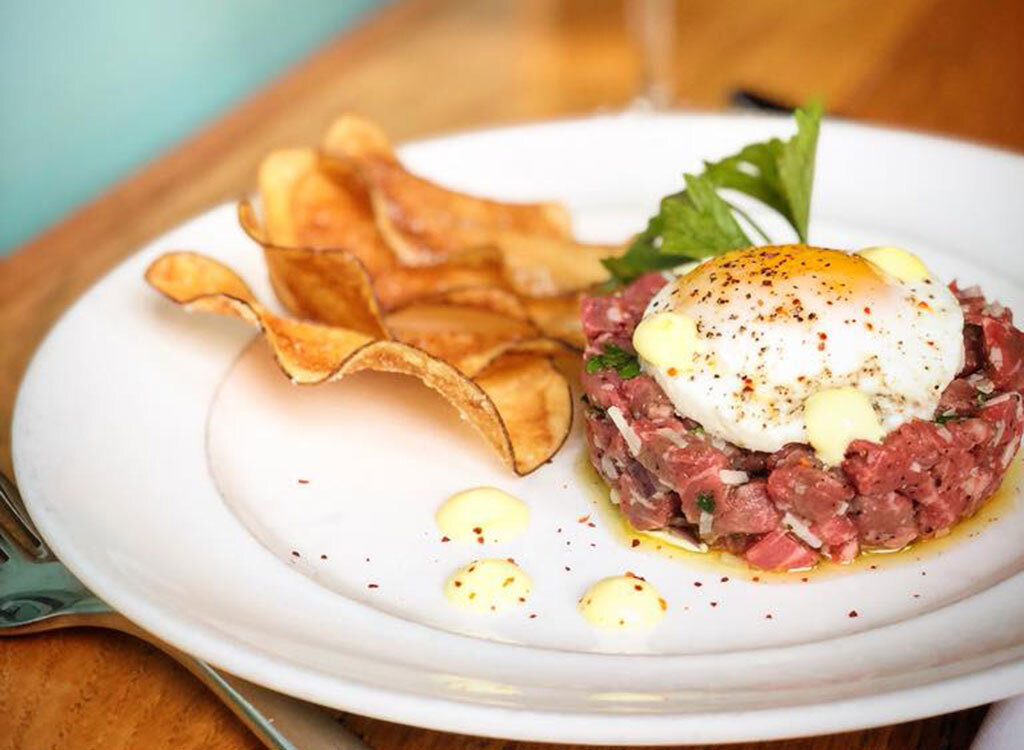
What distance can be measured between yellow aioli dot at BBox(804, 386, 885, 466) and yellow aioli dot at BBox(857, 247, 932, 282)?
324mm

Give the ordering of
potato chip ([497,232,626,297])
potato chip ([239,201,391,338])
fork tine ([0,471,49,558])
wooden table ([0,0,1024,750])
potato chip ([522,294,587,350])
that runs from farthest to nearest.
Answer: wooden table ([0,0,1024,750])
potato chip ([497,232,626,297])
potato chip ([522,294,587,350])
potato chip ([239,201,391,338])
fork tine ([0,471,49,558])

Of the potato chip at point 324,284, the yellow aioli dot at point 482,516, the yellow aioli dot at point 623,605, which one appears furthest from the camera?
the potato chip at point 324,284

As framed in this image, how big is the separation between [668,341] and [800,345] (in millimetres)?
214

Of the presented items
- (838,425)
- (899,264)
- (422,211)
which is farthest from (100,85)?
(838,425)

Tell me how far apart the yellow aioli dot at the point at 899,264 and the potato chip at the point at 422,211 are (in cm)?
84

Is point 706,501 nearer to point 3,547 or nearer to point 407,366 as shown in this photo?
point 407,366

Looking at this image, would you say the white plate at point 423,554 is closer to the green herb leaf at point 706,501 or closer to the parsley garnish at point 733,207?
the green herb leaf at point 706,501

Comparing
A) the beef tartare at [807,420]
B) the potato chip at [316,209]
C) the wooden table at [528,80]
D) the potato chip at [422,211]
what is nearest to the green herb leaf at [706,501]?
the beef tartare at [807,420]

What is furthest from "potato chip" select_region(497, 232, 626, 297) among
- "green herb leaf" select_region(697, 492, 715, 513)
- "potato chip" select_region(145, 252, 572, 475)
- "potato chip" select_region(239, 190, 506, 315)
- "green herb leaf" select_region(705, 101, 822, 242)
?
"green herb leaf" select_region(697, 492, 715, 513)

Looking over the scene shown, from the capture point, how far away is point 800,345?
1991 mm

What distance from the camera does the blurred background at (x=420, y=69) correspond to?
3.78 metres

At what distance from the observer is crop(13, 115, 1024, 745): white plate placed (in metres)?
1.54

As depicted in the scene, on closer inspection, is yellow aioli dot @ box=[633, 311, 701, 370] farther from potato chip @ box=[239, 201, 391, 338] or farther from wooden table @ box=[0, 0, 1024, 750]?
wooden table @ box=[0, 0, 1024, 750]

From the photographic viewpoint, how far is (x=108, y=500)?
2002 millimetres
